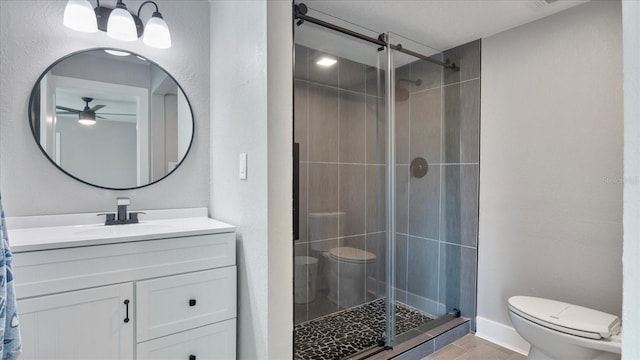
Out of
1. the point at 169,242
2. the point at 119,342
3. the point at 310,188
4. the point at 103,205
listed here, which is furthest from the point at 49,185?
the point at 310,188

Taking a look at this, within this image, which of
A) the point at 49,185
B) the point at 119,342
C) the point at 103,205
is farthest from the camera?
the point at 103,205

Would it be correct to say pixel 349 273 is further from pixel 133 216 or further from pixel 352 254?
pixel 133 216

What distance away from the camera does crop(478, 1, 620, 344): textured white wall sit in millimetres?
1725

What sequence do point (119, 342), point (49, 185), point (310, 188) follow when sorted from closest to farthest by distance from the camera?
point (119, 342) → point (49, 185) → point (310, 188)

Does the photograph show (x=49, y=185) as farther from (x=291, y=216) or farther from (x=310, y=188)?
(x=310, y=188)

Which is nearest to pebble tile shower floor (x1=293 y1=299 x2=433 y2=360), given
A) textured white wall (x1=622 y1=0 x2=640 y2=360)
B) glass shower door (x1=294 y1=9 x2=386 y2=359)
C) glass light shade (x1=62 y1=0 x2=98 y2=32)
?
glass shower door (x1=294 y1=9 x2=386 y2=359)

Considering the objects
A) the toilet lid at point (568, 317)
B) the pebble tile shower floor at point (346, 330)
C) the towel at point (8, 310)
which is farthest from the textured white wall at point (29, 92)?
the toilet lid at point (568, 317)

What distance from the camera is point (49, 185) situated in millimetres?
1586

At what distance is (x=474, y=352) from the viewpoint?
6.74ft

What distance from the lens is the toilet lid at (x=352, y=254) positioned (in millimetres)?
2164

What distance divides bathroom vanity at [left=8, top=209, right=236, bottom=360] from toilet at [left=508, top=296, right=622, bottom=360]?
1.56 metres

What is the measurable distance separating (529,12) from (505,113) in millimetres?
619

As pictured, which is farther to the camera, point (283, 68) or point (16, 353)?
point (283, 68)

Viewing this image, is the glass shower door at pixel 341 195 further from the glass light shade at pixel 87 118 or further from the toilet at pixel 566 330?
the glass light shade at pixel 87 118
